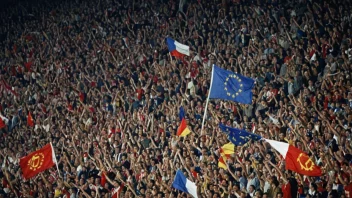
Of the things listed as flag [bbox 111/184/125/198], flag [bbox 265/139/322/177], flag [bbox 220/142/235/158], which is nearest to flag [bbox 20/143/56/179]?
flag [bbox 111/184/125/198]

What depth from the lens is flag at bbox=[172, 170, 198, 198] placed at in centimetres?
1312

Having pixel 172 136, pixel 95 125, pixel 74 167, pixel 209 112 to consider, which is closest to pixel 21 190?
pixel 74 167

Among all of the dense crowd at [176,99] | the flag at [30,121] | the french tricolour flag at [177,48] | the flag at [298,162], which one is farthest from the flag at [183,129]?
the flag at [30,121]

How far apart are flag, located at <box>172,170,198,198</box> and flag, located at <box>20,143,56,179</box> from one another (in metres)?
3.98

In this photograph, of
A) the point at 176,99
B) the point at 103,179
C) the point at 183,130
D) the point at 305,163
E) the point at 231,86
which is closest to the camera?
the point at 305,163

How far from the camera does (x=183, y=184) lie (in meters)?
13.3

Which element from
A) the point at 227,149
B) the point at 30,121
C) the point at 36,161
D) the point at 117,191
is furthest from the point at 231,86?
the point at 30,121

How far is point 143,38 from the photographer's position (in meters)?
23.2

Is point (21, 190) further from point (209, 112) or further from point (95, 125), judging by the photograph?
point (209, 112)

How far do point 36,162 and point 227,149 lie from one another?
5.17 metres

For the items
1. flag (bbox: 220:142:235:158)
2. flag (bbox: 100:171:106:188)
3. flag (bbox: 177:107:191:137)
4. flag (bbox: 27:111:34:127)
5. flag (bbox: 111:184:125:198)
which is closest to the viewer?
flag (bbox: 220:142:235:158)

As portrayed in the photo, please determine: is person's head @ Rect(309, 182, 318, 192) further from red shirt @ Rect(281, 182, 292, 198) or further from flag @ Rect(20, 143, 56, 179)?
flag @ Rect(20, 143, 56, 179)

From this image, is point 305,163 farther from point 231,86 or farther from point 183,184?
point 231,86

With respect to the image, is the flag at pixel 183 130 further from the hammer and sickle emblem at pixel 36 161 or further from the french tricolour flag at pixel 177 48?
the hammer and sickle emblem at pixel 36 161
